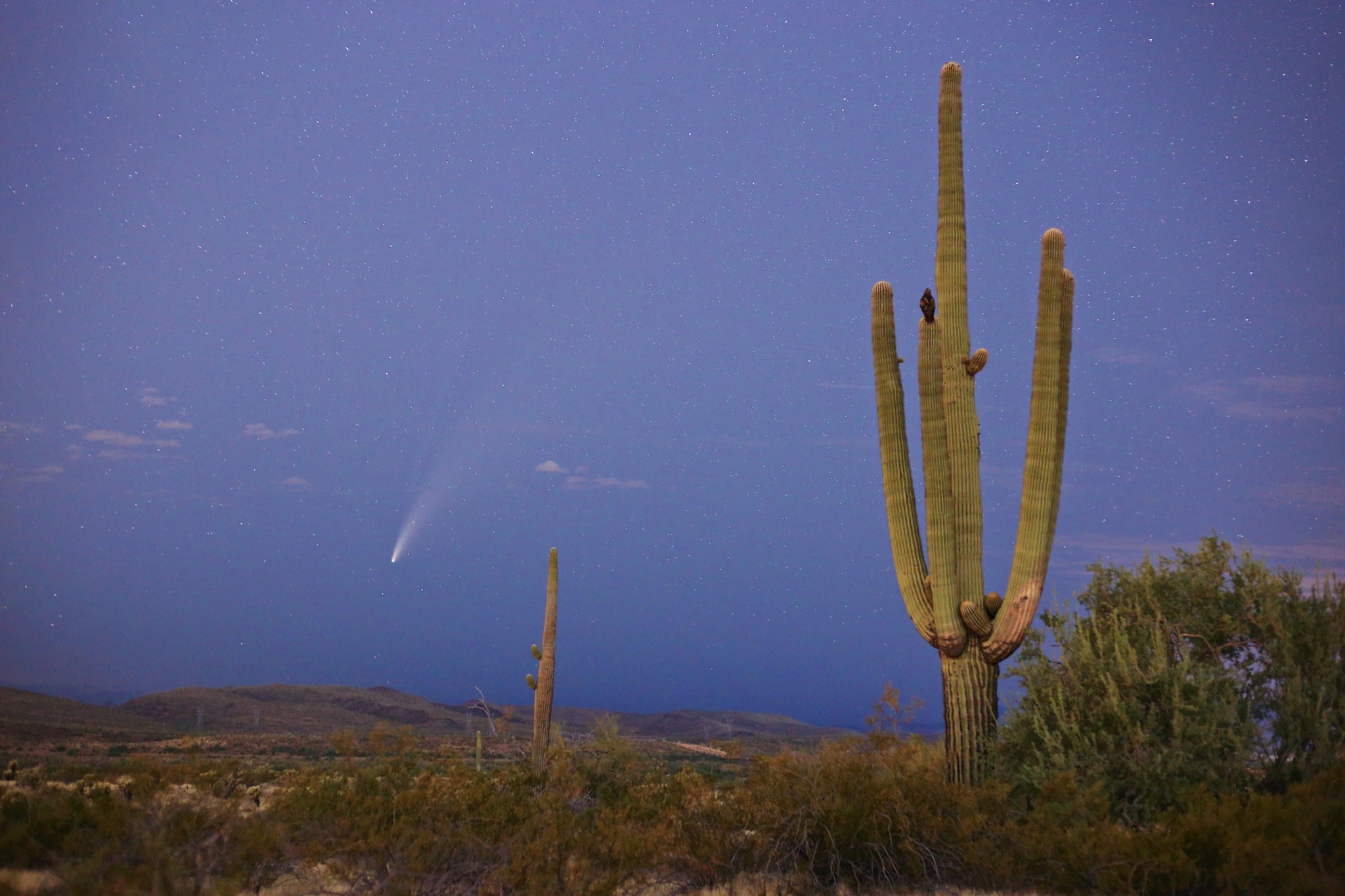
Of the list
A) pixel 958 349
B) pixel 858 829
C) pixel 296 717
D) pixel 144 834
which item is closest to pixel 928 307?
pixel 958 349

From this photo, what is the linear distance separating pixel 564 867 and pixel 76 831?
4.49 metres

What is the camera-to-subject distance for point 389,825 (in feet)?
25.8

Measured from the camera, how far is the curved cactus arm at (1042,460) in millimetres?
10125

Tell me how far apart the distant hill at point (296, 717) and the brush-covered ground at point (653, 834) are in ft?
90.1

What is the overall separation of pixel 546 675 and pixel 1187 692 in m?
12.6

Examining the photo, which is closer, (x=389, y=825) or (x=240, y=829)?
(x=240, y=829)

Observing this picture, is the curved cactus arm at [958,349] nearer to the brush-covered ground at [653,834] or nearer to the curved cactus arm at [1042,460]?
the curved cactus arm at [1042,460]

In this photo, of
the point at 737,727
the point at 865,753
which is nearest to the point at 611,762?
the point at 865,753

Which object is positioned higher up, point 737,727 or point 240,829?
point 240,829

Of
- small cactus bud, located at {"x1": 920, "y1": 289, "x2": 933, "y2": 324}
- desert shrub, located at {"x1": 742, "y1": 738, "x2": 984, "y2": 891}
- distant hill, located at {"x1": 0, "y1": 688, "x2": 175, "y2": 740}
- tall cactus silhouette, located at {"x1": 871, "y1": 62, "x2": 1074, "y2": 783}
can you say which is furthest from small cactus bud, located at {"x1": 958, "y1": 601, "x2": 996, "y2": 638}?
distant hill, located at {"x1": 0, "y1": 688, "x2": 175, "y2": 740}

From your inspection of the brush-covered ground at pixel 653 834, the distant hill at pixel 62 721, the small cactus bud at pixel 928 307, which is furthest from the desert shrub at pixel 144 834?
the distant hill at pixel 62 721

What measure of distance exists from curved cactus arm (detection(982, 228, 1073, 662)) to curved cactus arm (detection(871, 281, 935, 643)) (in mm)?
999

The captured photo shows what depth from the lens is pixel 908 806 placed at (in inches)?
328

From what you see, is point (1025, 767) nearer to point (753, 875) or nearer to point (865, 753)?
point (865, 753)
